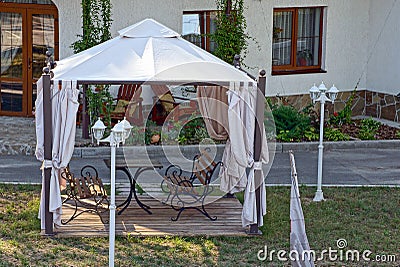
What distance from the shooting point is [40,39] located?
16812 millimetres

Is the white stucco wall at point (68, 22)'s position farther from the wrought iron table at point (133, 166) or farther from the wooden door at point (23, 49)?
the wrought iron table at point (133, 166)

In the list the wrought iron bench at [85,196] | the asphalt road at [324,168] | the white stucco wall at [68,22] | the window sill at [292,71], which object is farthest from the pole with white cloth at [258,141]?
the window sill at [292,71]

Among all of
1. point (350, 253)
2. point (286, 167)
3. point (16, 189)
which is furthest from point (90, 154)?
point (350, 253)

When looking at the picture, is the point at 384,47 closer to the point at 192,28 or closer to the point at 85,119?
the point at 192,28

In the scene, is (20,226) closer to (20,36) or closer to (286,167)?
(286,167)

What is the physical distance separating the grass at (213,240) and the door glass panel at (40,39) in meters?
4.96

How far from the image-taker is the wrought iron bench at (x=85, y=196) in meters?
11.1

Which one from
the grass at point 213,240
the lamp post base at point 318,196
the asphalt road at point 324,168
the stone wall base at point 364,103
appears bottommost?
the grass at point 213,240

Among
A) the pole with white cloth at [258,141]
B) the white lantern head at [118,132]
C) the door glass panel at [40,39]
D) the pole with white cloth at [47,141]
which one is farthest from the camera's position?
the door glass panel at [40,39]

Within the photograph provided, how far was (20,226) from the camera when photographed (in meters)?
10.8

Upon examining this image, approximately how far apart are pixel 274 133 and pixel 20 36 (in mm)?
5693

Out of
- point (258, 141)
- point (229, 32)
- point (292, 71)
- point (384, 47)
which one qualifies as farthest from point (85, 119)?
point (384, 47)

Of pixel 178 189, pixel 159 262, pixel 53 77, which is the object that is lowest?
pixel 159 262

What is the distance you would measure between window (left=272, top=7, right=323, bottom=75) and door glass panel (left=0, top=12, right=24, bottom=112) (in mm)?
5505
